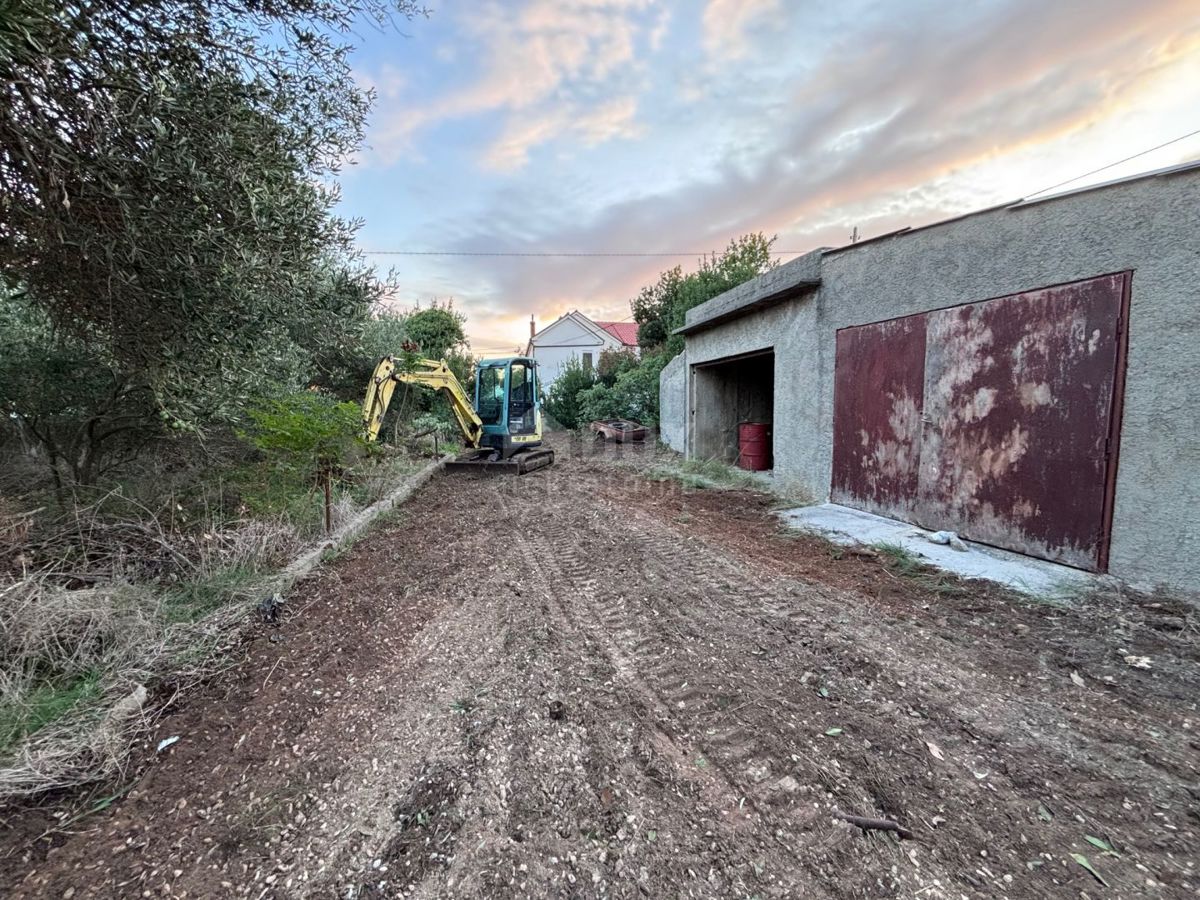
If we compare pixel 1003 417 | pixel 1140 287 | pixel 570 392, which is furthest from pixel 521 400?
pixel 1140 287

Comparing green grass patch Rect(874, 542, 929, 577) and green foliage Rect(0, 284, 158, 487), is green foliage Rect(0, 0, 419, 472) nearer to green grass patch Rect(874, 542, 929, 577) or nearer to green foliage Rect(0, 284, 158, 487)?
green foliage Rect(0, 284, 158, 487)

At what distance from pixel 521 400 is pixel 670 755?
9.67 m

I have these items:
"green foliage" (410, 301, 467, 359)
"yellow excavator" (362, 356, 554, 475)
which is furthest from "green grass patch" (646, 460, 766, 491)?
"green foliage" (410, 301, 467, 359)

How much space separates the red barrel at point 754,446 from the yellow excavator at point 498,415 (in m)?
4.63

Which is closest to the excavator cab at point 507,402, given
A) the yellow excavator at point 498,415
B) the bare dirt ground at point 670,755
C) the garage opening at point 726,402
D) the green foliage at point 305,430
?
the yellow excavator at point 498,415

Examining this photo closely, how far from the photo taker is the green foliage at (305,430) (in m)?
4.43

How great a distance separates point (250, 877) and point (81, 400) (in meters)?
5.67

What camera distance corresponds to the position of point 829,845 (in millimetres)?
1790

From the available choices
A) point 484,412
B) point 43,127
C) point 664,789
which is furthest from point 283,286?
point 484,412

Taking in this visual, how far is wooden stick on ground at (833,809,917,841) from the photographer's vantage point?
71.7 inches

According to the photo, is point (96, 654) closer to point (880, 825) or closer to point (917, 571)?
point (880, 825)

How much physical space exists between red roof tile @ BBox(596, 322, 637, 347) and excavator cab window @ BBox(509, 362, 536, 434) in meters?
23.4

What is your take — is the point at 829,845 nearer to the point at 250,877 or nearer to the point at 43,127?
the point at 250,877

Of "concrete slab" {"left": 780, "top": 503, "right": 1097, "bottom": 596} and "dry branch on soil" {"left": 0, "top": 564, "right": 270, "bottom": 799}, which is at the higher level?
"dry branch on soil" {"left": 0, "top": 564, "right": 270, "bottom": 799}
